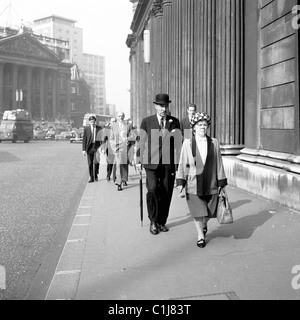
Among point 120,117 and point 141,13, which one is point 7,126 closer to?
point 141,13

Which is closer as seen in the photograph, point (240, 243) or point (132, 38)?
point (240, 243)

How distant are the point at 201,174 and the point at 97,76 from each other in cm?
16491

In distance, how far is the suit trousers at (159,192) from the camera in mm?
6184

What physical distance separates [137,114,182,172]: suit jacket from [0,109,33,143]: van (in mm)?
40813

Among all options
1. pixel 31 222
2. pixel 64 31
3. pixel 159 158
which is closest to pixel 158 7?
pixel 31 222

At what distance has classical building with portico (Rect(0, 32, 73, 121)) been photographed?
96.1 meters

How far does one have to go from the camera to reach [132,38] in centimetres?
4600

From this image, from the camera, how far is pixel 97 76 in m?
166

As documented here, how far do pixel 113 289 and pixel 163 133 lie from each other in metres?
2.76

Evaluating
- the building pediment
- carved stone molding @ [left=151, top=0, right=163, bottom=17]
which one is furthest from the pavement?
the building pediment
